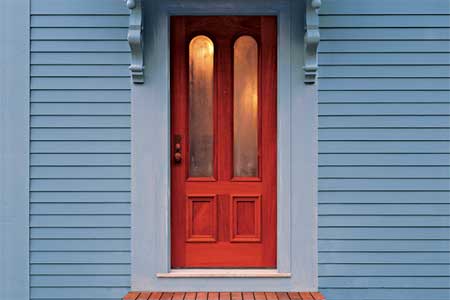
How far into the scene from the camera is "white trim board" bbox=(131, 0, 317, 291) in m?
3.88

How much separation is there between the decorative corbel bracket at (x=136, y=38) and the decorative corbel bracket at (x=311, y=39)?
131cm

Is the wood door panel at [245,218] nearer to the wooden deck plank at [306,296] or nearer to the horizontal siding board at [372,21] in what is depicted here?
the wooden deck plank at [306,296]

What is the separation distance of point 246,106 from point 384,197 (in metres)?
1.36

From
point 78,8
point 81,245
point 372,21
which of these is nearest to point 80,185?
point 81,245

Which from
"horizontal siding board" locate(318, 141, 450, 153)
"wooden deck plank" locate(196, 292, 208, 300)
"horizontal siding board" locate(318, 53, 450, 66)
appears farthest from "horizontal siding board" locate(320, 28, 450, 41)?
"wooden deck plank" locate(196, 292, 208, 300)

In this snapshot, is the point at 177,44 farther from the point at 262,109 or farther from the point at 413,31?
the point at 413,31

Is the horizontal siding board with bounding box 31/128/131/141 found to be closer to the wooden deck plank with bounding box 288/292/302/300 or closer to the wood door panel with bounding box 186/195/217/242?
the wood door panel with bounding box 186/195/217/242

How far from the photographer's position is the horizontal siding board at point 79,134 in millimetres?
3891

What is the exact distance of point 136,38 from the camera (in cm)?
371

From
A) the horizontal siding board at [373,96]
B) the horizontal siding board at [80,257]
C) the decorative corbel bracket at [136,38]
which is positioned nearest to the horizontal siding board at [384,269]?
the horizontal siding board at [373,96]
